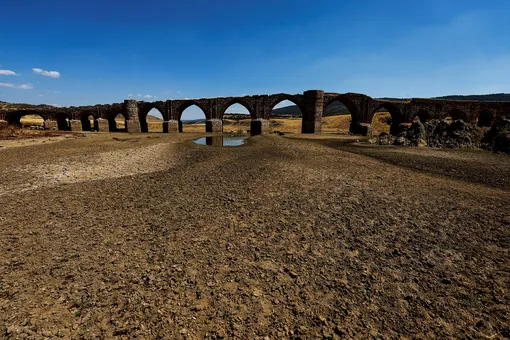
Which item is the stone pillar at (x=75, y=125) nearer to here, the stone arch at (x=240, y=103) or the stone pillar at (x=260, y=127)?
the stone arch at (x=240, y=103)

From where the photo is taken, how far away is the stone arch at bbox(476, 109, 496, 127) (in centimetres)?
4606

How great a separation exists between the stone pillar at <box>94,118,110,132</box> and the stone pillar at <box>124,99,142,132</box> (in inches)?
218

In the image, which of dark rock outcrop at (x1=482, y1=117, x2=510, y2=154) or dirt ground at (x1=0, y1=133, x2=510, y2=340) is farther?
dark rock outcrop at (x1=482, y1=117, x2=510, y2=154)

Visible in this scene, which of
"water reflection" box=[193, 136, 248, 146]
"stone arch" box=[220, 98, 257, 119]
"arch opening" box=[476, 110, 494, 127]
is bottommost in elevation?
"water reflection" box=[193, 136, 248, 146]

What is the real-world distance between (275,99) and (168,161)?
30821mm

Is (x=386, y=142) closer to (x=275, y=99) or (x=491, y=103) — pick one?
(x=275, y=99)

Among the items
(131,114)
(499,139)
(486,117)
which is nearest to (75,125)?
(131,114)

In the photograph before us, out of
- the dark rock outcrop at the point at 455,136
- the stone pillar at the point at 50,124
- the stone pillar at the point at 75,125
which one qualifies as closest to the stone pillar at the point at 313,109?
the dark rock outcrop at the point at 455,136

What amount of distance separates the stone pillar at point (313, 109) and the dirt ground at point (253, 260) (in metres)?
31.9

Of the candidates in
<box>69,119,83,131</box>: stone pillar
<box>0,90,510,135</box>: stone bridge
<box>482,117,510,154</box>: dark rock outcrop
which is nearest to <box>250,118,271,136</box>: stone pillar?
<box>0,90,510,135</box>: stone bridge

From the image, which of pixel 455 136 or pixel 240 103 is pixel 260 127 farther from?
pixel 455 136

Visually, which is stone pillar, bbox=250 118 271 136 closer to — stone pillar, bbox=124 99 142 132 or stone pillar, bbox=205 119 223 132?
stone pillar, bbox=205 119 223 132

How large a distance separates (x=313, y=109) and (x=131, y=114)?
32.0 metres

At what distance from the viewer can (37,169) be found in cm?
1105
